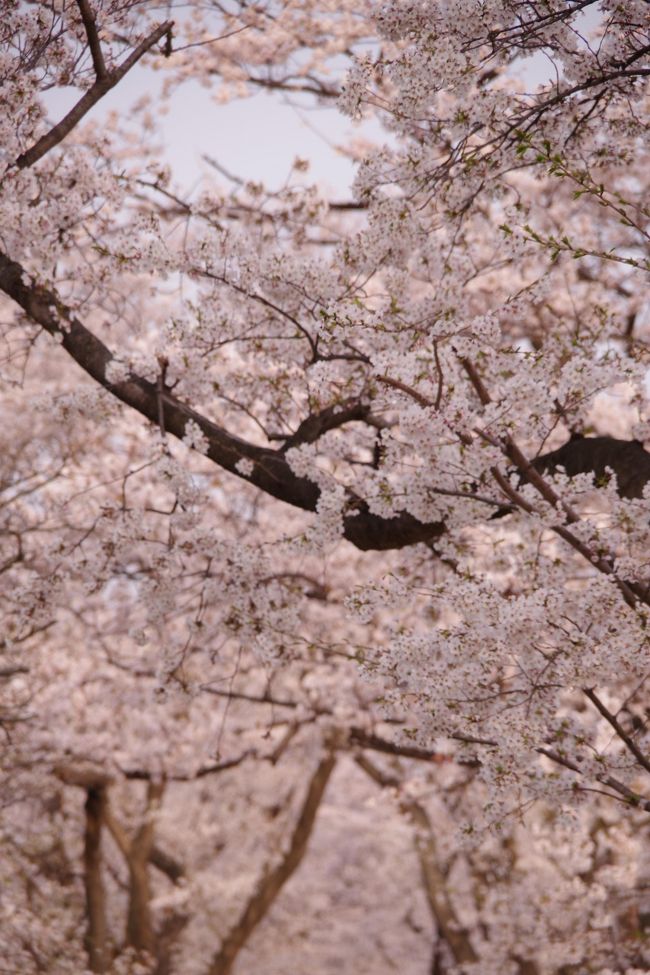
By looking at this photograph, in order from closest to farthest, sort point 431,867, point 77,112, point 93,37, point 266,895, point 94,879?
point 93,37 < point 77,112 < point 266,895 < point 94,879 < point 431,867

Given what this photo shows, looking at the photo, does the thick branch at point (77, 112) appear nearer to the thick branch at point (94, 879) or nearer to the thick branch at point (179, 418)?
the thick branch at point (179, 418)

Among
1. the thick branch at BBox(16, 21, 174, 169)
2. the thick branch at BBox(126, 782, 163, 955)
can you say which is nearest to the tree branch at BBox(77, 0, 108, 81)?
the thick branch at BBox(16, 21, 174, 169)

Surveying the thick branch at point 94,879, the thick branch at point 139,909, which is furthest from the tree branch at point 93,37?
the thick branch at point 139,909

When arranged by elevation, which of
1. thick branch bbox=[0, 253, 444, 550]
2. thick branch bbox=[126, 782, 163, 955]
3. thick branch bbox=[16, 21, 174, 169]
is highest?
thick branch bbox=[16, 21, 174, 169]

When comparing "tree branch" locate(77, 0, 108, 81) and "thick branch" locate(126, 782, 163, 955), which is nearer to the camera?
"tree branch" locate(77, 0, 108, 81)

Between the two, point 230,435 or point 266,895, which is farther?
point 266,895

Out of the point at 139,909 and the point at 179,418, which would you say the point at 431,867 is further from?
the point at 179,418

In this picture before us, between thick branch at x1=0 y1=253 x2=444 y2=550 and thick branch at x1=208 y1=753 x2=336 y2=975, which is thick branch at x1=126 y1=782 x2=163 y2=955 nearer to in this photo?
thick branch at x1=208 y1=753 x2=336 y2=975

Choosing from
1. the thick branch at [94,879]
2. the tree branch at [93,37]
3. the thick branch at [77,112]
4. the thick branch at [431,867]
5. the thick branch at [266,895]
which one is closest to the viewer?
the tree branch at [93,37]

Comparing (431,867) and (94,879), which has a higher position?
(431,867)

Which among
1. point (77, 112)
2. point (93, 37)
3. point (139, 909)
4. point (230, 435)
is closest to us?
point (93, 37)

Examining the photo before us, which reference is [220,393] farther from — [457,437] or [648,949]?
[648,949]

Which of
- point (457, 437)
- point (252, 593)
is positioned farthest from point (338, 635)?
point (457, 437)

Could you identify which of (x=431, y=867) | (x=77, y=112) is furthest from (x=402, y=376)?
(x=431, y=867)
